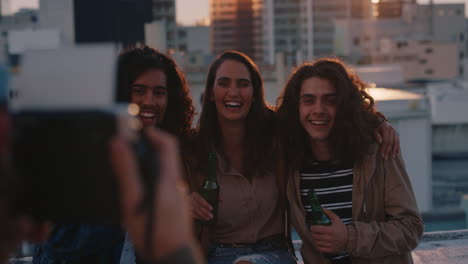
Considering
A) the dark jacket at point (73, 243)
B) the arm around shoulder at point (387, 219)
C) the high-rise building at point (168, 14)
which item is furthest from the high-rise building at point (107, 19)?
the high-rise building at point (168, 14)

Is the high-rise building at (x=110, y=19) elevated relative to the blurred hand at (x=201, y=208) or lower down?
elevated

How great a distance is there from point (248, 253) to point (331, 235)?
0.46 m

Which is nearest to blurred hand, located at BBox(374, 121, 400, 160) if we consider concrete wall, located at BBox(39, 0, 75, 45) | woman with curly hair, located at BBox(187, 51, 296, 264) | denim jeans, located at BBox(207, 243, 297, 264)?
woman with curly hair, located at BBox(187, 51, 296, 264)

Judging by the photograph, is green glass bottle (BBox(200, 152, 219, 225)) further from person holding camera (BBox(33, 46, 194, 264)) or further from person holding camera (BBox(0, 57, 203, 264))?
person holding camera (BBox(0, 57, 203, 264))

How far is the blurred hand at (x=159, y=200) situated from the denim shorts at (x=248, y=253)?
187cm

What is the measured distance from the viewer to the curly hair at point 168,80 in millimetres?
2992

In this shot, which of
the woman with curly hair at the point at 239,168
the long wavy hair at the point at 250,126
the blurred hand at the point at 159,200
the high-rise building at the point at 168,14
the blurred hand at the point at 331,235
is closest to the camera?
the blurred hand at the point at 159,200

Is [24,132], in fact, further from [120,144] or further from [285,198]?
[285,198]

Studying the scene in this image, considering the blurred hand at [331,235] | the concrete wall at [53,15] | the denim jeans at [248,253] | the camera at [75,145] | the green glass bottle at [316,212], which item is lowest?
the denim jeans at [248,253]

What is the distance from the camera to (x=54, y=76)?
1.12 meters

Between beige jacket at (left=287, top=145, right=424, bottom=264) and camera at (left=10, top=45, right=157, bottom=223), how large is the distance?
5.96ft

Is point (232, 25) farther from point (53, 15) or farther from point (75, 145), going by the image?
point (75, 145)

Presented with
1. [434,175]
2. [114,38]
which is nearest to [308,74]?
[114,38]

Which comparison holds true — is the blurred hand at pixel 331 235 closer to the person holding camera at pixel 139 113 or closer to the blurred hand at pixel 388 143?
the blurred hand at pixel 388 143
